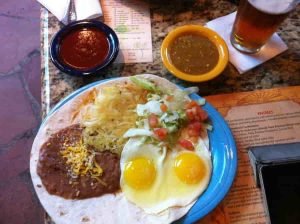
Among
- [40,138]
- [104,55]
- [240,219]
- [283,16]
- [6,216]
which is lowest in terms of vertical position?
[6,216]

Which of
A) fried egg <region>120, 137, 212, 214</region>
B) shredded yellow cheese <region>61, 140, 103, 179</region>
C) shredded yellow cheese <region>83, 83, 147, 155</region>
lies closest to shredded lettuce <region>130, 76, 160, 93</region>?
shredded yellow cheese <region>83, 83, 147, 155</region>

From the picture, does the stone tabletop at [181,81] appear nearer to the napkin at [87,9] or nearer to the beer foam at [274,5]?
the napkin at [87,9]

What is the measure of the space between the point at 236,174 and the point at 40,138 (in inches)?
29.8

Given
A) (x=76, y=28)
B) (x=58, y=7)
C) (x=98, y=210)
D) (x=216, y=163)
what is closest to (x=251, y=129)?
(x=216, y=163)

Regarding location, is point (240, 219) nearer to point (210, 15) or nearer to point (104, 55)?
point (104, 55)

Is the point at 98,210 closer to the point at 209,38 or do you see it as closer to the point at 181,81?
the point at 181,81

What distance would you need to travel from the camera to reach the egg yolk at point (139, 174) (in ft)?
4.23

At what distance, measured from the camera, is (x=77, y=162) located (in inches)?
51.5

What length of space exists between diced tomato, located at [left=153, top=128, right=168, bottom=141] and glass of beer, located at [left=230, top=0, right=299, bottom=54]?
1.88 ft

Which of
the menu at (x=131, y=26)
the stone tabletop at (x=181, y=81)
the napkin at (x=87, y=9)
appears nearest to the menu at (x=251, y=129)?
the stone tabletop at (x=181, y=81)

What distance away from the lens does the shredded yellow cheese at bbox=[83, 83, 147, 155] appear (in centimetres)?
137

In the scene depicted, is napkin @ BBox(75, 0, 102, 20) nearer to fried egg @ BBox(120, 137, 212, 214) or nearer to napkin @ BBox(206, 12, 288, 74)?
napkin @ BBox(206, 12, 288, 74)

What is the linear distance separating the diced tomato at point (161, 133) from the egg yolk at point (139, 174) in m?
0.11

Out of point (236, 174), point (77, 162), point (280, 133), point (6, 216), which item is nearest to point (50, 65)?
point (77, 162)
